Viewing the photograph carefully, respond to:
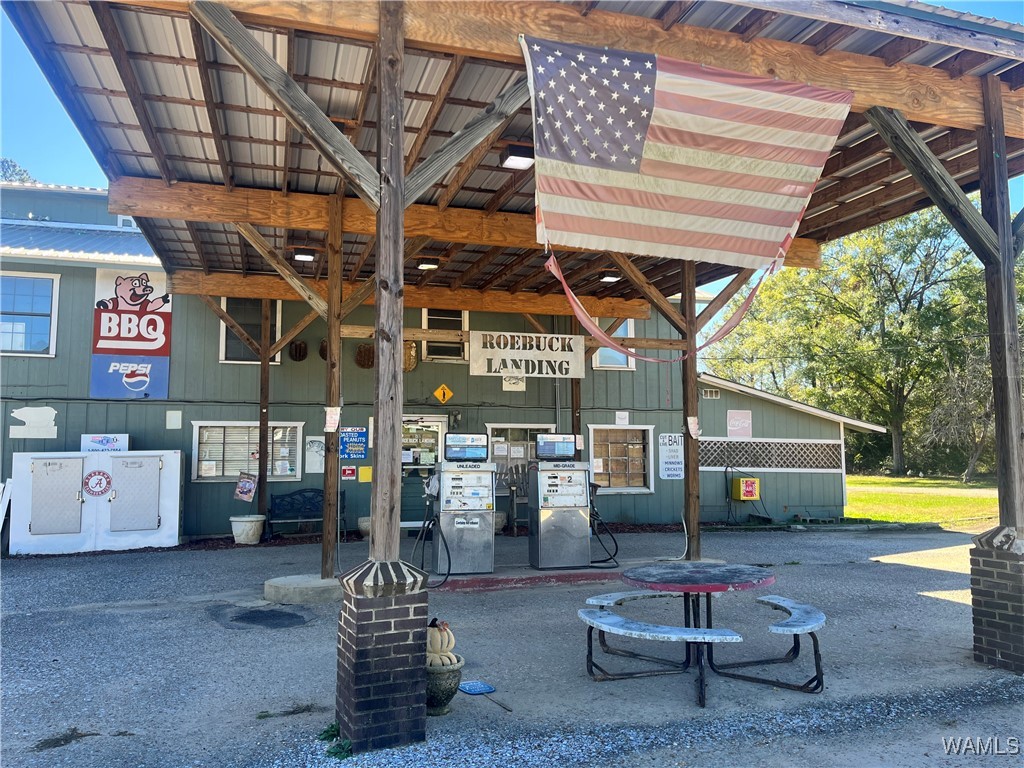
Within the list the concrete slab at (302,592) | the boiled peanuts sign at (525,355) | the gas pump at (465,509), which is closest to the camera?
the concrete slab at (302,592)

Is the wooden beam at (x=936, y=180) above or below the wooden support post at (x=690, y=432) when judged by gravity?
above

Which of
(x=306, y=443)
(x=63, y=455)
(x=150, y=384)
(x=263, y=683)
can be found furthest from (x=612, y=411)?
(x=263, y=683)

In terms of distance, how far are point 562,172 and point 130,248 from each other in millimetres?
11930

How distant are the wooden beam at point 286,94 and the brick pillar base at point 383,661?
2.40 meters

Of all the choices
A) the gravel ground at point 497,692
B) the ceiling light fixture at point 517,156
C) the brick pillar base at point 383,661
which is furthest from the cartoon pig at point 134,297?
the brick pillar base at point 383,661

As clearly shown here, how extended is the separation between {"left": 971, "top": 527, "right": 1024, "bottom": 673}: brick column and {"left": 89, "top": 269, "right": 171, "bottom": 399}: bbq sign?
40.7 ft

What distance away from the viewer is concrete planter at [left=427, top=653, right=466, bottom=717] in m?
4.46

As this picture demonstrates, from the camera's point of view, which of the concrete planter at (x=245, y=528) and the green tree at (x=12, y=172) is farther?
the green tree at (x=12, y=172)

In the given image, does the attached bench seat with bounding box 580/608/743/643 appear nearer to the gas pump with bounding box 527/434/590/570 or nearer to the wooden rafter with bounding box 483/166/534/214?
the gas pump with bounding box 527/434/590/570

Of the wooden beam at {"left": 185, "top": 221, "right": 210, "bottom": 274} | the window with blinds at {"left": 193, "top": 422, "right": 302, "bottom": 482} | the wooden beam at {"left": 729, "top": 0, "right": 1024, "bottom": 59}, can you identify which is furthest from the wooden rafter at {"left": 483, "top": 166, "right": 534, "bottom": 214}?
the window with blinds at {"left": 193, "top": 422, "right": 302, "bottom": 482}

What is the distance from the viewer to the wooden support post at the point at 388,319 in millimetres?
4516

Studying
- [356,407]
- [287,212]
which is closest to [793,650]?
[287,212]

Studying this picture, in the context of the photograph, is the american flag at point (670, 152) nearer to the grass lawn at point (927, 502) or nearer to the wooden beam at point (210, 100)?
the wooden beam at point (210, 100)

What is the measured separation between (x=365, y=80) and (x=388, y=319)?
9.14 feet
